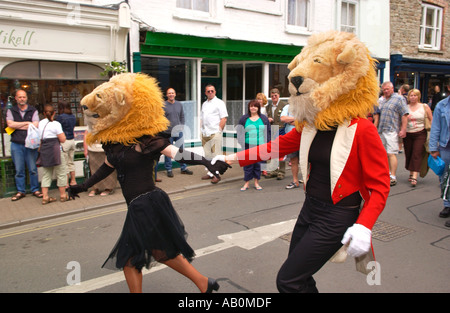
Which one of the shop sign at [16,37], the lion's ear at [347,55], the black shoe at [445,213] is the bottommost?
the black shoe at [445,213]

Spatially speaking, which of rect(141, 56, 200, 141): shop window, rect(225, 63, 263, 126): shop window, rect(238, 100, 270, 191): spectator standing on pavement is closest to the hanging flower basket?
rect(141, 56, 200, 141): shop window

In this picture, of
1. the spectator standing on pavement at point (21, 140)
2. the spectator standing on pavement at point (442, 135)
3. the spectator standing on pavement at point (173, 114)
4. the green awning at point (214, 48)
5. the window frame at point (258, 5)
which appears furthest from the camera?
the window frame at point (258, 5)

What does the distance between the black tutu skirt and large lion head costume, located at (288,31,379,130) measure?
4.45 feet

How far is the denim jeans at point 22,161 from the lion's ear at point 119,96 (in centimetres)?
526

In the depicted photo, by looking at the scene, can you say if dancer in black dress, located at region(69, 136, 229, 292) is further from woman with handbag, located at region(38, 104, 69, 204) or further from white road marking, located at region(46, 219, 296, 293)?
woman with handbag, located at region(38, 104, 69, 204)

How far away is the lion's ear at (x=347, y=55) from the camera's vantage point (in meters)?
2.54

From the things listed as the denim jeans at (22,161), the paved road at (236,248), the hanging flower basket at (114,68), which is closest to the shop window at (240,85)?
the hanging flower basket at (114,68)

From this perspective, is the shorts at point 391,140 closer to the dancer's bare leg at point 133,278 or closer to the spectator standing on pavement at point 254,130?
the spectator standing on pavement at point 254,130

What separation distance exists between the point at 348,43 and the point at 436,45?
1800 cm

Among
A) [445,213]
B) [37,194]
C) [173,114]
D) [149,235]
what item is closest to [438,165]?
[445,213]

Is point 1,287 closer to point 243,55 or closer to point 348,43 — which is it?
point 348,43

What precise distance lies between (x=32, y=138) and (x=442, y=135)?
277 inches

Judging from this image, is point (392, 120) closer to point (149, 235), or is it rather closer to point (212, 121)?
point (212, 121)
